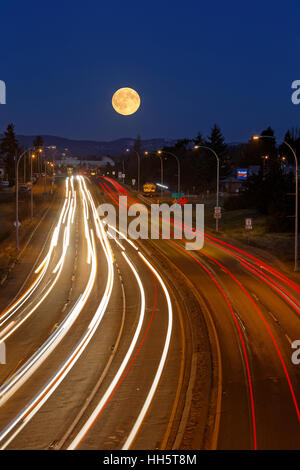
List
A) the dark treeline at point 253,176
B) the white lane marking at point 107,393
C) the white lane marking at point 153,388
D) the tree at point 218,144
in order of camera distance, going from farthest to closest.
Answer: the tree at point 218,144 → the dark treeline at point 253,176 → the white lane marking at point 153,388 → the white lane marking at point 107,393

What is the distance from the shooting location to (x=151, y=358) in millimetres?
17641

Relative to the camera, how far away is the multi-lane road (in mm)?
12052

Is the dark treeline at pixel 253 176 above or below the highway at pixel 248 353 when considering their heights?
above

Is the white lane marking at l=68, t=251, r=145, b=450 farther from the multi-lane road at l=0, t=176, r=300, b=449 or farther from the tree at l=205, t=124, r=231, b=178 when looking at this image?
the tree at l=205, t=124, r=231, b=178

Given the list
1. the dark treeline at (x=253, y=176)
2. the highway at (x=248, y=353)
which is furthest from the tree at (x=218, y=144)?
Answer: the highway at (x=248, y=353)

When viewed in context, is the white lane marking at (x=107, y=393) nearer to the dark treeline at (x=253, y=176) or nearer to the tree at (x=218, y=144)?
the dark treeline at (x=253, y=176)

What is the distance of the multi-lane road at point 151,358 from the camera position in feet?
39.5

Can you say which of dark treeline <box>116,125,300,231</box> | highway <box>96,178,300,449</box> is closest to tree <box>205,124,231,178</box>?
dark treeline <box>116,125,300,231</box>

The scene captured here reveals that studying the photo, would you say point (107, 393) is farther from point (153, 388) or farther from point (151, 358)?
point (151, 358)

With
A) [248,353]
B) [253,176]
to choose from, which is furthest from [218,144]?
[248,353]

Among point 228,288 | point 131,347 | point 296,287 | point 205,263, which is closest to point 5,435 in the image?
point 131,347

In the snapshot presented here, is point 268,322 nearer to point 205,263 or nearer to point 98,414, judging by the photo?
point 98,414

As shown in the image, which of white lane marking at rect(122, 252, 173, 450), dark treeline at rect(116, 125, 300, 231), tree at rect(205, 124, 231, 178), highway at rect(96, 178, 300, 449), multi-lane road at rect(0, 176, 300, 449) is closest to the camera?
white lane marking at rect(122, 252, 173, 450)

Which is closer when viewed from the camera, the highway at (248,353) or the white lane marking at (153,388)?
the white lane marking at (153,388)
